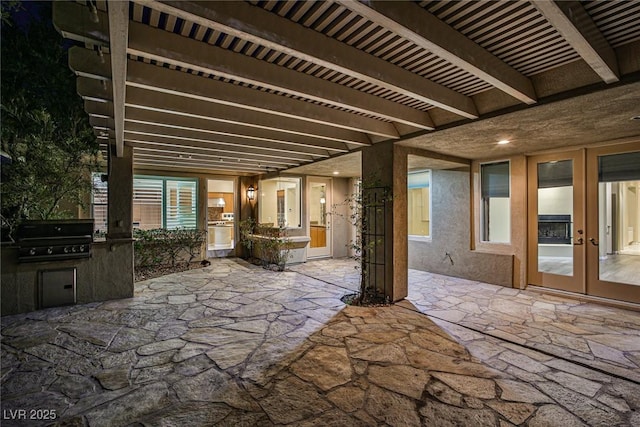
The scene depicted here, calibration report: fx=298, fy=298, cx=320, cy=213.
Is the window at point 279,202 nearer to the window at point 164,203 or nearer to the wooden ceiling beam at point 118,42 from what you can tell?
the window at point 164,203

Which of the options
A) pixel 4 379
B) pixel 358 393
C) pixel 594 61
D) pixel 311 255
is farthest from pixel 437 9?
pixel 311 255

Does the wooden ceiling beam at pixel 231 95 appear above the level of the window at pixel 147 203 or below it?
above

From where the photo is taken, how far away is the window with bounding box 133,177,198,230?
322 inches

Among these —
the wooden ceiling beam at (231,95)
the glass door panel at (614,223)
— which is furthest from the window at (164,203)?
the glass door panel at (614,223)

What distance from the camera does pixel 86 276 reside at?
15.8 feet

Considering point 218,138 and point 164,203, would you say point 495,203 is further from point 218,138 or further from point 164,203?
point 164,203

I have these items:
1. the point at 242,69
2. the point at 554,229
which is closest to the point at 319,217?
the point at 554,229

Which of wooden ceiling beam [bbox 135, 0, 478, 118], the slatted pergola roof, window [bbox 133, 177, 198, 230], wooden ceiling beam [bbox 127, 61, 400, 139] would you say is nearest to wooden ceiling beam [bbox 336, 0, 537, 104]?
the slatted pergola roof

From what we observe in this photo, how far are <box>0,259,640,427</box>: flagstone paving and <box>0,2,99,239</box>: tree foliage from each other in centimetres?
171

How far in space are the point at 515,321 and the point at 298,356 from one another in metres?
2.96

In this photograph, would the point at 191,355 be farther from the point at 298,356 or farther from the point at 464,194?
the point at 464,194

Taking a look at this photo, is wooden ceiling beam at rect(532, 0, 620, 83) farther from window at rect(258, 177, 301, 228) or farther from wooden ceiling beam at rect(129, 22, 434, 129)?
window at rect(258, 177, 301, 228)

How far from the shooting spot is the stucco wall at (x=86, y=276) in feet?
14.1

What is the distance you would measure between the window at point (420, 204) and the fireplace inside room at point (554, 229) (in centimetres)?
222
